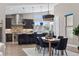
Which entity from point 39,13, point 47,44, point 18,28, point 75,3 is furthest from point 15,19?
point 75,3

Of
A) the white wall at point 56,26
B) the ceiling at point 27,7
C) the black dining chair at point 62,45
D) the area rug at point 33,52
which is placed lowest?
the area rug at point 33,52

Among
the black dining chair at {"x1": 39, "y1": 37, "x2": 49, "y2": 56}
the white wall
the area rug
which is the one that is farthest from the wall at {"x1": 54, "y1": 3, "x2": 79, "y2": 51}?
the black dining chair at {"x1": 39, "y1": 37, "x2": 49, "y2": 56}

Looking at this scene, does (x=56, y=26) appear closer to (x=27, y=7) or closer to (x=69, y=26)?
(x=69, y=26)

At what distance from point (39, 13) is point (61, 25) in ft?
2.12

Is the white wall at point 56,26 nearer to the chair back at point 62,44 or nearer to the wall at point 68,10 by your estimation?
the wall at point 68,10

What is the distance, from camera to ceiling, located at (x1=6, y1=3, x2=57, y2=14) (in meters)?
5.86

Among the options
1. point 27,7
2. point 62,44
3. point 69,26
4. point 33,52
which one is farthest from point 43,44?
point 27,7

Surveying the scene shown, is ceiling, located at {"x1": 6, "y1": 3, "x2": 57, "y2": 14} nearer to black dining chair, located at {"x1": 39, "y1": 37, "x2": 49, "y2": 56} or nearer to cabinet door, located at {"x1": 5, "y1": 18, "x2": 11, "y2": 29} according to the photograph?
cabinet door, located at {"x1": 5, "y1": 18, "x2": 11, "y2": 29}

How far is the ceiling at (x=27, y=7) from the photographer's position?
19.2 ft

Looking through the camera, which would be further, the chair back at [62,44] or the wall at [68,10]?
the chair back at [62,44]

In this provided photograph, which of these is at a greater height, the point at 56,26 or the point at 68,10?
the point at 68,10

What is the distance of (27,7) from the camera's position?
19.6ft

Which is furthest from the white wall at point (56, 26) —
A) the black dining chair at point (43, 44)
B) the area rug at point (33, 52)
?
the area rug at point (33, 52)

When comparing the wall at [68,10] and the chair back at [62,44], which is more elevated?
the wall at [68,10]
